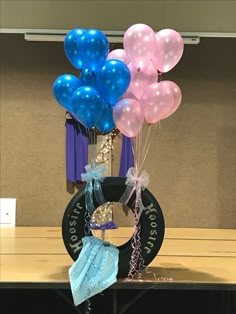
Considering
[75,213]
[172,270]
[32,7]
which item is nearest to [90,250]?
[75,213]

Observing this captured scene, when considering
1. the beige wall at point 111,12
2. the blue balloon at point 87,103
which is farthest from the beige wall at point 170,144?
the blue balloon at point 87,103

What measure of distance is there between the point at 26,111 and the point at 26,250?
2.92 ft

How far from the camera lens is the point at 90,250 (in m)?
1.55

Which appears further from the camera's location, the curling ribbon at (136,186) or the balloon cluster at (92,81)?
the curling ribbon at (136,186)

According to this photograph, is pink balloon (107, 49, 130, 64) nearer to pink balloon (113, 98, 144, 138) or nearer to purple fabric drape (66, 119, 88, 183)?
pink balloon (113, 98, 144, 138)

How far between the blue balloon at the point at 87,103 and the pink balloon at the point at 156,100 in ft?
0.47

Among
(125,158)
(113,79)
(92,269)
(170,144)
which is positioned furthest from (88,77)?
(170,144)

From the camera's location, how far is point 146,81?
157 centimetres

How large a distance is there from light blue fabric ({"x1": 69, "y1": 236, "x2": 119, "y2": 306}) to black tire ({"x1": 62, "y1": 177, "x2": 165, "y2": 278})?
0.10 feet

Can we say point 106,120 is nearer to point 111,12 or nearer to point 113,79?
point 113,79

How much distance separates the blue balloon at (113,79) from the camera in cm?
145

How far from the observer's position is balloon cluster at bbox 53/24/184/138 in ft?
4.83

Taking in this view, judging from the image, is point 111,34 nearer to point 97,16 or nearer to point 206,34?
point 97,16

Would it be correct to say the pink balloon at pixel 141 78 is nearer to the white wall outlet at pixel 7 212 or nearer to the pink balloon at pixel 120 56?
the pink balloon at pixel 120 56
